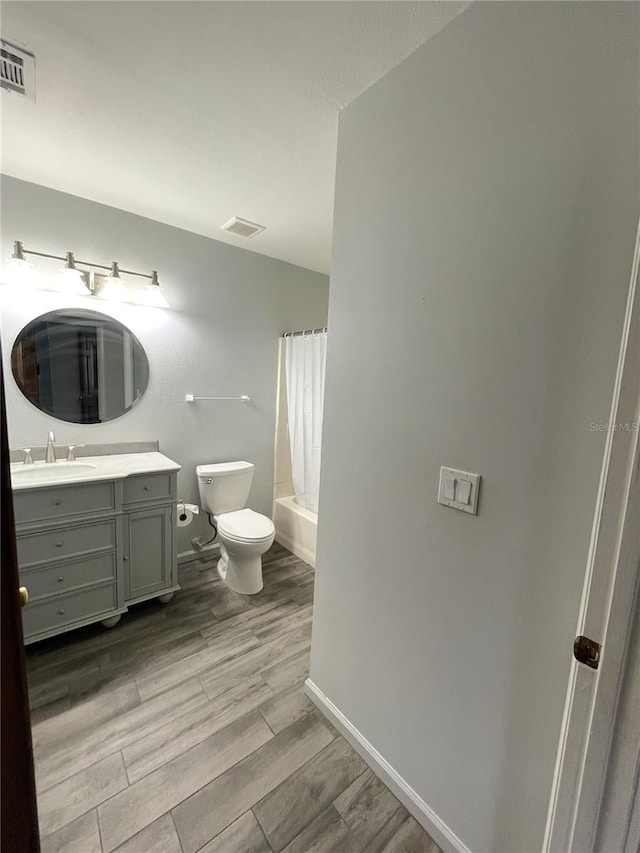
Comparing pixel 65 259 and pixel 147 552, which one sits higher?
pixel 65 259

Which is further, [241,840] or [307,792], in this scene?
[307,792]

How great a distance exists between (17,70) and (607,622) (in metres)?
2.32

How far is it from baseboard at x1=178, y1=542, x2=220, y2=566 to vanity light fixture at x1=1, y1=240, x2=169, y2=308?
5.97 ft

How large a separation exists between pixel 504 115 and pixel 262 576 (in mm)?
2654

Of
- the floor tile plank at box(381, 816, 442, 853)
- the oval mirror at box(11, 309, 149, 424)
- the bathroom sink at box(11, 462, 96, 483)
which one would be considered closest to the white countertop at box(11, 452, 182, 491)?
the bathroom sink at box(11, 462, 96, 483)

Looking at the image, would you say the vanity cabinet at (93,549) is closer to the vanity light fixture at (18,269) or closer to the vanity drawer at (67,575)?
the vanity drawer at (67,575)

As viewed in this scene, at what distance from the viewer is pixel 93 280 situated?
2.04 m

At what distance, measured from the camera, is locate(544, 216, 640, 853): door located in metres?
0.59

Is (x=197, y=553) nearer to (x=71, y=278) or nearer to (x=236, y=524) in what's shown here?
(x=236, y=524)

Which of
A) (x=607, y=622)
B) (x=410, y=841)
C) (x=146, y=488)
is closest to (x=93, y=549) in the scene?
(x=146, y=488)

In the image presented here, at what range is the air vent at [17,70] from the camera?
113cm

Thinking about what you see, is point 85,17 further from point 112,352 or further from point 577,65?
point 112,352

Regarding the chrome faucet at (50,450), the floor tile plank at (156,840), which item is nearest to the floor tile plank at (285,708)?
the floor tile plank at (156,840)

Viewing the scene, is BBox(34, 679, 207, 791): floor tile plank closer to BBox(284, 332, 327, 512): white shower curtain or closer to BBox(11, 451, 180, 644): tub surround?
BBox(11, 451, 180, 644): tub surround
